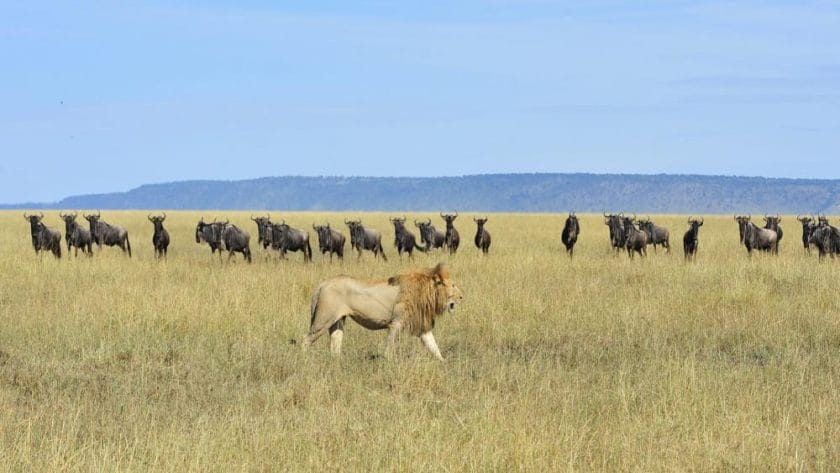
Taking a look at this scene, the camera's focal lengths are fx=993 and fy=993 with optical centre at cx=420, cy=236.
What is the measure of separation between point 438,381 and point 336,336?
6.74ft

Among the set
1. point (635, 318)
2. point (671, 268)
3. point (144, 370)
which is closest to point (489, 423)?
point (144, 370)

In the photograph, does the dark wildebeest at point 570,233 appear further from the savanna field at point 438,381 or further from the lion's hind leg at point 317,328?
the lion's hind leg at point 317,328

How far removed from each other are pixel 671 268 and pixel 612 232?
8.72 metres

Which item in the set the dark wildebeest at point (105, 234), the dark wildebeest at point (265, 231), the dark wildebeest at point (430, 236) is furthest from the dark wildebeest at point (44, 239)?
the dark wildebeest at point (430, 236)

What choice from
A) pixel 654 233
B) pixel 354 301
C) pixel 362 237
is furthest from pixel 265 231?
pixel 354 301

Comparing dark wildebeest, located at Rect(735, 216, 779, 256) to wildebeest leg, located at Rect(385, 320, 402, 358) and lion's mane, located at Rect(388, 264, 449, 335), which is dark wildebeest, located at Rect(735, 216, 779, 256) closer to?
lion's mane, located at Rect(388, 264, 449, 335)

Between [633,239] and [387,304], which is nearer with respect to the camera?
[387,304]

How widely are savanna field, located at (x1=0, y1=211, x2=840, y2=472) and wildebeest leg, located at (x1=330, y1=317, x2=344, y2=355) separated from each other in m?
0.20

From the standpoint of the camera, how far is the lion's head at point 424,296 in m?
10.4

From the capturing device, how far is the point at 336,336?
1059 centimetres

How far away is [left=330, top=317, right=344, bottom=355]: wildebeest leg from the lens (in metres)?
10.5

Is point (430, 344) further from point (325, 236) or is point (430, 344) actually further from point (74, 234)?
point (74, 234)

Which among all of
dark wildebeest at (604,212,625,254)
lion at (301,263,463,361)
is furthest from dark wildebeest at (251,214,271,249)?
lion at (301,263,463,361)

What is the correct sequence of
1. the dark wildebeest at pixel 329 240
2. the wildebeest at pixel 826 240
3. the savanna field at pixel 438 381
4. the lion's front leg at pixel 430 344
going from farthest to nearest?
1. the dark wildebeest at pixel 329 240
2. the wildebeest at pixel 826 240
3. the lion's front leg at pixel 430 344
4. the savanna field at pixel 438 381
